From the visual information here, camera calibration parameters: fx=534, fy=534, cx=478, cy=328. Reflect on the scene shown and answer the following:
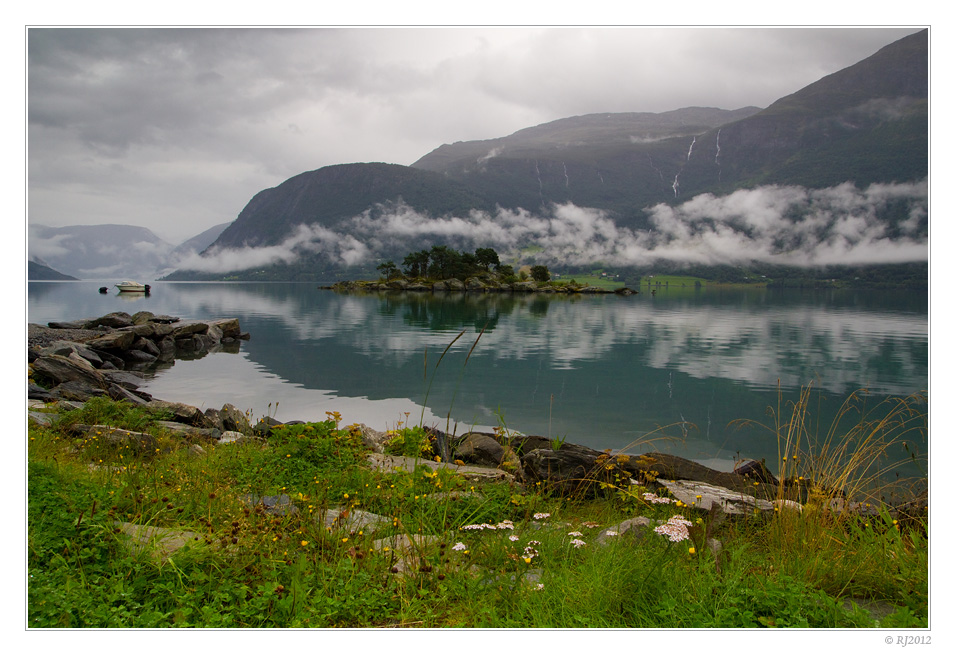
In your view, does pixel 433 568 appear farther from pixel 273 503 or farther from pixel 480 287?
pixel 480 287

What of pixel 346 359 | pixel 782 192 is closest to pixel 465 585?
pixel 346 359

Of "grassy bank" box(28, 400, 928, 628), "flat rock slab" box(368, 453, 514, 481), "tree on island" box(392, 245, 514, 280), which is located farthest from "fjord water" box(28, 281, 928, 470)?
"tree on island" box(392, 245, 514, 280)

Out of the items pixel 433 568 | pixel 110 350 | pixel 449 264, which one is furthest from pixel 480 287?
pixel 433 568

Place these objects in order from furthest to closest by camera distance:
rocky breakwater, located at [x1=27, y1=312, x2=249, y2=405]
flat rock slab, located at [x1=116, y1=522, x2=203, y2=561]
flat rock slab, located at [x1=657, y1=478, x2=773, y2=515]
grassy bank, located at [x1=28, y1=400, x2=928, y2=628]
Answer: rocky breakwater, located at [x1=27, y1=312, x2=249, y2=405] < flat rock slab, located at [x1=657, y1=478, x2=773, y2=515] < flat rock slab, located at [x1=116, y1=522, x2=203, y2=561] < grassy bank, located at [x1=28, y1=400, x2=928, y2=628]

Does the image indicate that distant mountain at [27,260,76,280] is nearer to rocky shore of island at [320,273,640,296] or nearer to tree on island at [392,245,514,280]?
rocky shore of island at [320,273,640,296]

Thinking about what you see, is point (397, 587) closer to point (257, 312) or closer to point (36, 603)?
point (36, 603)

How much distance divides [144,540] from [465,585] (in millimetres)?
2380

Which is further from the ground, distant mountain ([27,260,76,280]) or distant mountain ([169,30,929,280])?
distant mountain ([169,30,929,280])

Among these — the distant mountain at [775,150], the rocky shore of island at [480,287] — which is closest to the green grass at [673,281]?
the distant mountain at [775,150]

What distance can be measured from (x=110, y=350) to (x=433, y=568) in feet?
77.2

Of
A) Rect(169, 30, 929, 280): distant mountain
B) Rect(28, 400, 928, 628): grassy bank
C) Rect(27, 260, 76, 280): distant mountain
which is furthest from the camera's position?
Rect(169, 30, 929, 280): distant mountain

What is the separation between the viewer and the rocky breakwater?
13.3m

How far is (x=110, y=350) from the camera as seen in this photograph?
21922 mm

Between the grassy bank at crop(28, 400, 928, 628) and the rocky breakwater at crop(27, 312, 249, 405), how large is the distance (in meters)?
9.35
